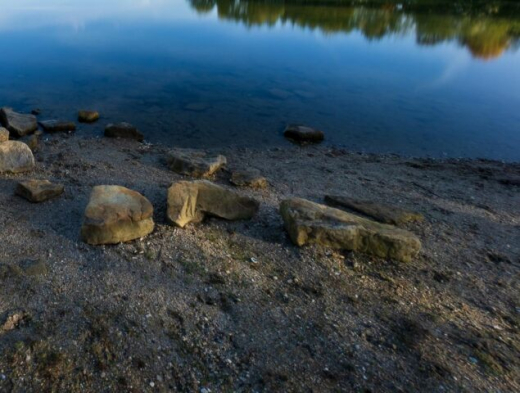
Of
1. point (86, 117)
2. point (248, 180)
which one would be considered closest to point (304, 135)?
point (248, 180)

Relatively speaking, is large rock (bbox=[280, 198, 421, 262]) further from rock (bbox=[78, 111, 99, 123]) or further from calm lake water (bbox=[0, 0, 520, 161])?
rock (bbox=[78, 111, 99, 123])

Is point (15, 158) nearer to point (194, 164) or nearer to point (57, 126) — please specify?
point (194, 164)

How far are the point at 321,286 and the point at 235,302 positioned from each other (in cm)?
161

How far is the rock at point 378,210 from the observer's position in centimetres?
945

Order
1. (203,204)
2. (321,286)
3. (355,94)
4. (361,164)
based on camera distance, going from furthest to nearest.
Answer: (355,94) → (361,164) → (203,204) → (321,286)

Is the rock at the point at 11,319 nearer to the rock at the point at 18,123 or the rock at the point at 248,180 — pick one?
the rock at the point at 248,180

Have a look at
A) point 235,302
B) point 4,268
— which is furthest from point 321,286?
point 4,268

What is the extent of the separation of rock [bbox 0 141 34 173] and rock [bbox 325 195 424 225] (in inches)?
319

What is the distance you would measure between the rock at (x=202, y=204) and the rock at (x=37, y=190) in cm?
281

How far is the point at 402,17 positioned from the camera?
168 ft

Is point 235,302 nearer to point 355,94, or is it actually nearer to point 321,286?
point 321,286

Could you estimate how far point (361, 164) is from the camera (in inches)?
569

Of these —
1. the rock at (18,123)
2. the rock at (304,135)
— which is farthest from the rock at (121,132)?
the rock at (304,135)

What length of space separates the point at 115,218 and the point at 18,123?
9996mm
